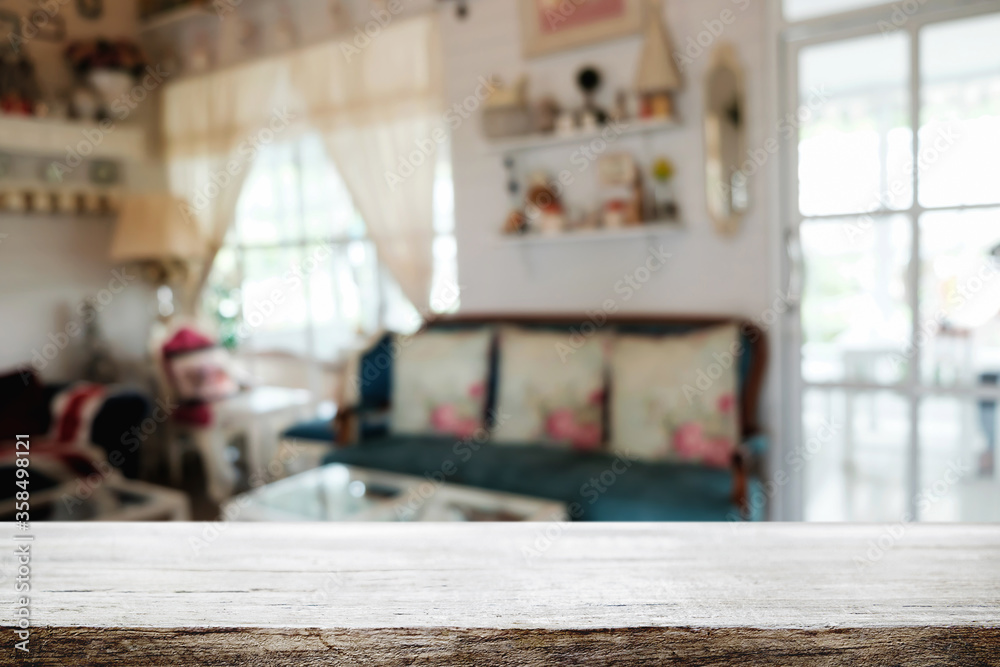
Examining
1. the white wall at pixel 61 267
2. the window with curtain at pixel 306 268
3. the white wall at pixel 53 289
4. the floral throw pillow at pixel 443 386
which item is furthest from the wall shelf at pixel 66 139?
the floral throw pillow at pixel 443 386

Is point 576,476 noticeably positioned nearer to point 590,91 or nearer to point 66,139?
point 590,91

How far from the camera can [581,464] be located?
247 centimetres

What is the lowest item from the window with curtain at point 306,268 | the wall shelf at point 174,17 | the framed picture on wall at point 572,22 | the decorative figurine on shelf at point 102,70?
the window with curtain at point 306,268

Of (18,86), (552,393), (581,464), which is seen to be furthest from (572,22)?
(18,86)

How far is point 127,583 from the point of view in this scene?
278 mm

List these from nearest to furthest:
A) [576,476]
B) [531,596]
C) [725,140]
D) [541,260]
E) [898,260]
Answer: [531,596], [576,476], [898,260], [725,140], [541,260]

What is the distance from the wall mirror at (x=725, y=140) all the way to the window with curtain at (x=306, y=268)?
131cm

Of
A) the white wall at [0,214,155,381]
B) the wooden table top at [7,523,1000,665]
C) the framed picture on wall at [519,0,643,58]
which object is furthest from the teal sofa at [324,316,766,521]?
the white wall at [0,214,155,381]

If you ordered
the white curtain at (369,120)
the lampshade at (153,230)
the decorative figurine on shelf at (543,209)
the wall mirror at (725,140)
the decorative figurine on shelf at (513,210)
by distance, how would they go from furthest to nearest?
the lampshade at (153,230) → the white curtain at (369,120) → the decorative figurine on shelf at (513,210) → the decorative figurine on shelf at (543,209) → the wall mirror at (725,140)

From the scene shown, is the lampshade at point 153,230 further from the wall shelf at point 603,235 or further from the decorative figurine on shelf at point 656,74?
the decorative figurine on shelf at point 656,74

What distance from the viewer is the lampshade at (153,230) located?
4145mm

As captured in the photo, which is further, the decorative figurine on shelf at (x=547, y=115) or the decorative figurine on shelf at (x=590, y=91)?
the decorative figurine on shelf at (x=547, y=115)

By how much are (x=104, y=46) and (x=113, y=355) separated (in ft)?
5.95

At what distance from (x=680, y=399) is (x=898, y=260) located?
2.77ft
